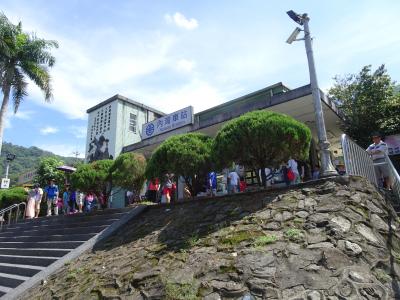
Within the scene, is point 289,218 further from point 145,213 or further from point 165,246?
point 145,213

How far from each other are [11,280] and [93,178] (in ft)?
21.6

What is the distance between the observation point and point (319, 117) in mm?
7402

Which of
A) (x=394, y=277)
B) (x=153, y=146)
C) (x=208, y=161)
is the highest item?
(x=153, y=146)

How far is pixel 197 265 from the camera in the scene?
18.0 feet

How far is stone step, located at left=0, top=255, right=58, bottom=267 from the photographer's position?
8.19m

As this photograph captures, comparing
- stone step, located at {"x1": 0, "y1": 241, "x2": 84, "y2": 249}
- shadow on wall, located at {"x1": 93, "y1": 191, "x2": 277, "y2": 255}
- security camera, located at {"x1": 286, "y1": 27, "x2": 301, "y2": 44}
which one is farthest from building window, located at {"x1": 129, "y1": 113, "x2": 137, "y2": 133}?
security camera, located at {"x1": 286, "y1": 27, "x2": 301, "y2": 44}

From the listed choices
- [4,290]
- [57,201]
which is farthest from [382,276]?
[57,201]

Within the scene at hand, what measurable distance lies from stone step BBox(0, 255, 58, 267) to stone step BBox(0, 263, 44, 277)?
23 centimetres

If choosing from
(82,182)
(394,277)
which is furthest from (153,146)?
(394,277)

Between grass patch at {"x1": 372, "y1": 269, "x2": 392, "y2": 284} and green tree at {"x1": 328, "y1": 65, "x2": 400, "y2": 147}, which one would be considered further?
green tree at {"x1": 328, "y1": 65, "x2": 400, "y2": 147}

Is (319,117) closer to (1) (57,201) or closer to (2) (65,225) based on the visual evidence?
(2) (65,225)

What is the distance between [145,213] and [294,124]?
5.15 meters

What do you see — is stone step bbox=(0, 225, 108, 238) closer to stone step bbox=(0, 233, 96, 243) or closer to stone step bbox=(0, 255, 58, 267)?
stone step bbox=(0, 233, 96, 243)

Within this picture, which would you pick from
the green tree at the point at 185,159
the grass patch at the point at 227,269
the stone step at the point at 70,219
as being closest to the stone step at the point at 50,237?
the stone step at the point at 70,219
